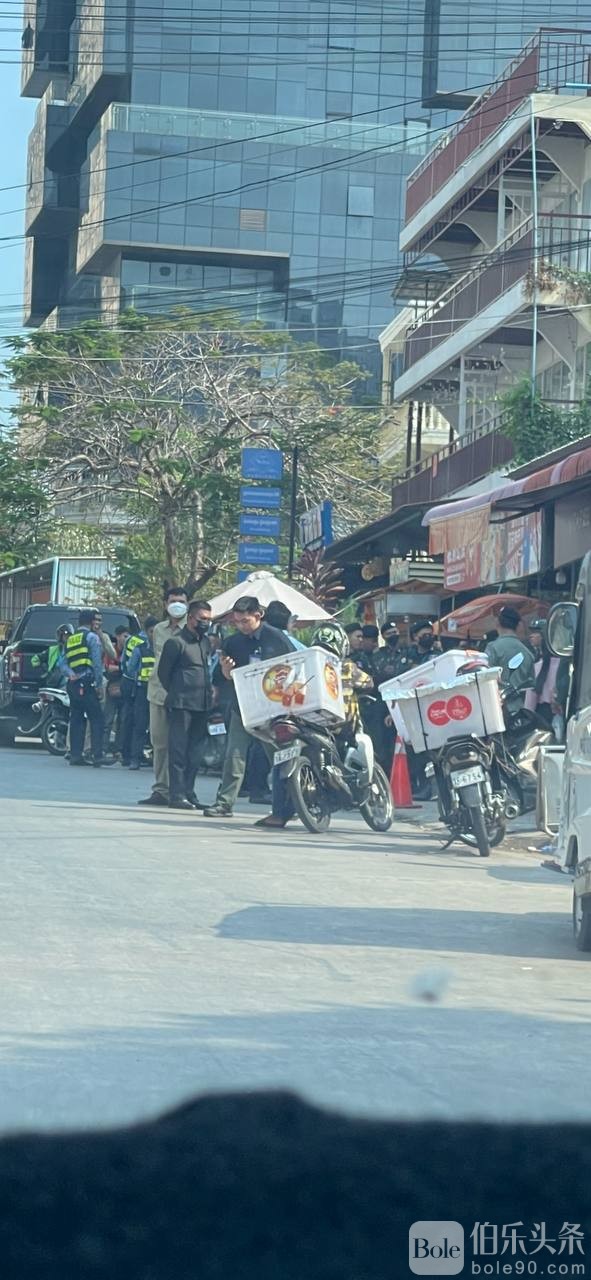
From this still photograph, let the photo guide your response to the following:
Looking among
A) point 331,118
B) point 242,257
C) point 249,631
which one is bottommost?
point 249,631

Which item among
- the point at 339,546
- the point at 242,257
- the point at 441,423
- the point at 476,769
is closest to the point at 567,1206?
the point at 476,769

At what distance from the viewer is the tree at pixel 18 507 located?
35500 mm

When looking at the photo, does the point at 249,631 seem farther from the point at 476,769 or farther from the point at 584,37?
the point at 584,37

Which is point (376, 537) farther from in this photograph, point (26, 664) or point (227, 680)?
point (227, 680)

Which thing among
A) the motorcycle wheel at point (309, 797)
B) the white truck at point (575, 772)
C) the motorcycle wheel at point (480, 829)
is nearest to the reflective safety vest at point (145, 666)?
the motorcycle wheel at point (309, 797)

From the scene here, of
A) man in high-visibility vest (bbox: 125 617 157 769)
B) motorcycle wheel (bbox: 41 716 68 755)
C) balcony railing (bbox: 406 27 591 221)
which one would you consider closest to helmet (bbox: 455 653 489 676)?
man in high-visibility vest (bbox: 125 617 157 769)

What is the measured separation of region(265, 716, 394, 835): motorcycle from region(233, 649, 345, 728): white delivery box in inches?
4.3

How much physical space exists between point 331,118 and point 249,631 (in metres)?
69.1

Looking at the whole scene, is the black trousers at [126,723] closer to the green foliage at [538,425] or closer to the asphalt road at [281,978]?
the green foliage at [538,425]

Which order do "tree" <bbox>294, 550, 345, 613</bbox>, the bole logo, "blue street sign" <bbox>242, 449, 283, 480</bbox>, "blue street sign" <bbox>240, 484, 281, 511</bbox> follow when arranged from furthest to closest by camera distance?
"blue street sign" <bbox>240, 484, 281, 511</bbox>, "blue street sign" <bbox>242, 449, 283, 480</bbox>, "tree" <bbox>294, 550, 345, 613</bbox>, the bole logo

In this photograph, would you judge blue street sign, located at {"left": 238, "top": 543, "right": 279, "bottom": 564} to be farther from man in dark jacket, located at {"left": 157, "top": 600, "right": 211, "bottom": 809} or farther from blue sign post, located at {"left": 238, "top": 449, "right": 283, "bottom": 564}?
man in dark jacket, located at {"left": 157, "top": 600, "right": 211, "bottom": 809}

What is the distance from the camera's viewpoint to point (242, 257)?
79562 mm

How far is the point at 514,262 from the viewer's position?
31469 mm

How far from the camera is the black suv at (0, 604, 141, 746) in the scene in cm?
2573
